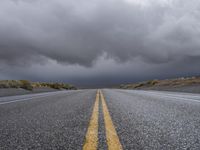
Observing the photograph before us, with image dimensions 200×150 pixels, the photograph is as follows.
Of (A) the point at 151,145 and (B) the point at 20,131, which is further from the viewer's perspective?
(B) the point at 20,131

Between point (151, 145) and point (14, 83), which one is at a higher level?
point (14, 83)

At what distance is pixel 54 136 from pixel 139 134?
1049 millimetres

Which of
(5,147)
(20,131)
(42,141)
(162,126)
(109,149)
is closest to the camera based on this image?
(109,149)

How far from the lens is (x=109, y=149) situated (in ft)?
6.64

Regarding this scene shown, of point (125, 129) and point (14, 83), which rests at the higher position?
point (14, 83)

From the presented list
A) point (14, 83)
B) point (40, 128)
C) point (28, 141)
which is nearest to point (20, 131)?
point (40, 128)

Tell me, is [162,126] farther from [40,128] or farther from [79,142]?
[40,128]

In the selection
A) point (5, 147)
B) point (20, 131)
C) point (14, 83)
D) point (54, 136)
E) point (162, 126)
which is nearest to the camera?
point (5, 147)

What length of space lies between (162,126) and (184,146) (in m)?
1.01

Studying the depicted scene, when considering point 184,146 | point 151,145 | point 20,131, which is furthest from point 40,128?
point 184,146

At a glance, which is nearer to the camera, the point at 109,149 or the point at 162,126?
the point at 109,149

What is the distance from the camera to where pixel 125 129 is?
296 centimetres

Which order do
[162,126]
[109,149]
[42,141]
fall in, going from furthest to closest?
1. [162,126]
2. [42,141]
3. [109,149]

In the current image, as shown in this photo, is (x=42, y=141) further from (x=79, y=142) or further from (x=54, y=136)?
(x=79, y=142)
